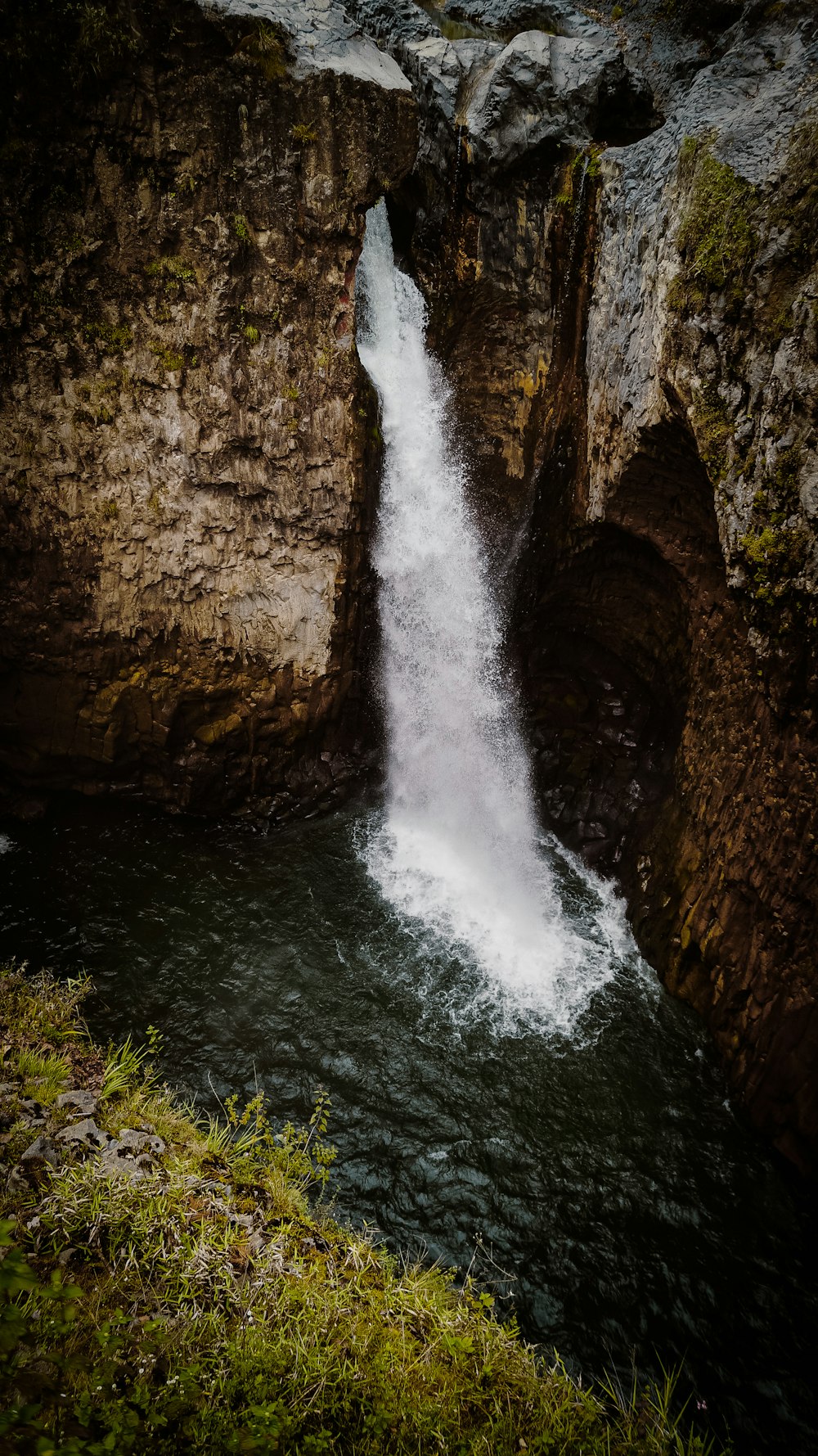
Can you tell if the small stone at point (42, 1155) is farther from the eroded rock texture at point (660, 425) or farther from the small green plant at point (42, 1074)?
the eroded rock texture at point (660, 425)

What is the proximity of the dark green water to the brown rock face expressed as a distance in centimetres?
171

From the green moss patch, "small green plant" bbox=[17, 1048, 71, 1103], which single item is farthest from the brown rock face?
"small green plant" bbox=[17, 1048, 71, 1103]

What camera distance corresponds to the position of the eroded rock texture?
19.4 ft

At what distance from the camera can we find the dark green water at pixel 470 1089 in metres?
5.12

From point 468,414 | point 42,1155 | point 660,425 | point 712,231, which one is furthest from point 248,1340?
point 468,414

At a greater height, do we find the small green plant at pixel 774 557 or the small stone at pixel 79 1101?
the small green plant at pixel 774 557

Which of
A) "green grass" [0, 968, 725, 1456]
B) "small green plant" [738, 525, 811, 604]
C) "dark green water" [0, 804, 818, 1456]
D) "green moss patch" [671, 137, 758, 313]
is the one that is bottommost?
"green grass" [0, 968, 725, 1456]

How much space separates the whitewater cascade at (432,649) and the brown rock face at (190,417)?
721mm

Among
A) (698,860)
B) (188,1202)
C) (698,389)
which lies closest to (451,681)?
(698,860)

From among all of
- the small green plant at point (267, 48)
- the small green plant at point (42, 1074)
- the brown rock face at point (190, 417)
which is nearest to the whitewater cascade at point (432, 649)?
the brown rock face at point (190, 417)

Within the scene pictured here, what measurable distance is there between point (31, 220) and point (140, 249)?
113cm

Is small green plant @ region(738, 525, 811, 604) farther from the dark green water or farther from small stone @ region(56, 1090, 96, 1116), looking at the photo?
small stone @ region(56, 1090, 96, 1116)

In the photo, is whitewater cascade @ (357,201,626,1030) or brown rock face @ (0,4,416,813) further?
whitewater cascade @ (357,201,626,1030)

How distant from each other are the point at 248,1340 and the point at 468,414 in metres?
10.7
